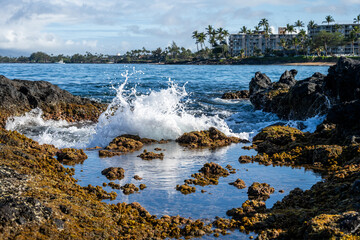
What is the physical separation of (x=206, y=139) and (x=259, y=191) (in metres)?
5.80

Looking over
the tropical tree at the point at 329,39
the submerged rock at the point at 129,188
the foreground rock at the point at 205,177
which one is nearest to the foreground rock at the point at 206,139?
the foreground rock at the point at 205,177

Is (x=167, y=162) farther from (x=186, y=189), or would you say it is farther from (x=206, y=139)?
(x=206, y=139)

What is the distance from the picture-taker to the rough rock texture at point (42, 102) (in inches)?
685

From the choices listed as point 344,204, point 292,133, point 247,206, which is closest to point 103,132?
point 292,133

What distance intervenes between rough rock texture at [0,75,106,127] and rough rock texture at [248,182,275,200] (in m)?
12.2

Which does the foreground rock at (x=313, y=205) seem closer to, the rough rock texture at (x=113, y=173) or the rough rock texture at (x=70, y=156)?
the rough rock texture at (x=113, y=173)

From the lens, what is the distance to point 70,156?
10.6 metres

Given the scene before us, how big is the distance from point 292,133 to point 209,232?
307 inches

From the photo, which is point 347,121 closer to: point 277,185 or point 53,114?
point 277,185

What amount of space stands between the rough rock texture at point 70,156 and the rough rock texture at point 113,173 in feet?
4.98

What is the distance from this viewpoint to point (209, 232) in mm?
6055

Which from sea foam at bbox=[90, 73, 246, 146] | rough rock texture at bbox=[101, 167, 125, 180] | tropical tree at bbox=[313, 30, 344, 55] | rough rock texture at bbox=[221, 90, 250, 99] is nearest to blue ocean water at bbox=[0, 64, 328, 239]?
sea foam at bbox=[90, 73, 246, 146]

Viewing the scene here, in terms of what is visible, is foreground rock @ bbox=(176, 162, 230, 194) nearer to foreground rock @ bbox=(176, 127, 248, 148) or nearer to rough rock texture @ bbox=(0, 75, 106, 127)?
foreground rock @ bbox=(176, 127, 248, 148)

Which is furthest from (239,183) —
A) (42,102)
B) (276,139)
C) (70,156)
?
(42,102)
